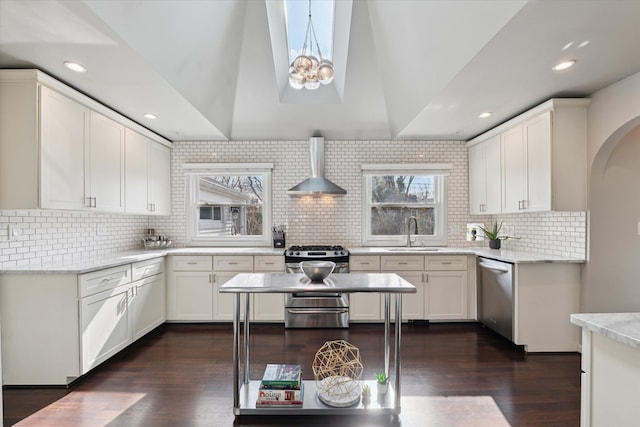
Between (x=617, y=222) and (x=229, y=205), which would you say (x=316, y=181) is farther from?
(x=617, y=222)

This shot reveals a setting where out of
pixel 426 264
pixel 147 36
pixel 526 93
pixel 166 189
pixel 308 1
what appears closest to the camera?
pixel 147 36

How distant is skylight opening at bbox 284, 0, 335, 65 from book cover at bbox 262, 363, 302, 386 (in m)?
3.72

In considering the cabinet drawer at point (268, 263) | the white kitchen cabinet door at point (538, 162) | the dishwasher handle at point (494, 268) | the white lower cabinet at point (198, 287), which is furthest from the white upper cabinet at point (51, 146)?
the white kitchen cabinet door at point (538, 162)

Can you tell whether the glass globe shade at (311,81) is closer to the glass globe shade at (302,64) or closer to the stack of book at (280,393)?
the glass globe shade at (302,64)

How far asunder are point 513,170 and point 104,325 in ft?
15.4

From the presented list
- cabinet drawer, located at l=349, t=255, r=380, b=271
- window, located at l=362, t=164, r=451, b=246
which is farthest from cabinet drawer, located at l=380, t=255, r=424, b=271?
window, located at l=362, t=164, r=451, b=246

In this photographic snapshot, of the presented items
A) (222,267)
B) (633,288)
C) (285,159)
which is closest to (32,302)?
(222,267)

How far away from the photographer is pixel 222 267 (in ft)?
14.4

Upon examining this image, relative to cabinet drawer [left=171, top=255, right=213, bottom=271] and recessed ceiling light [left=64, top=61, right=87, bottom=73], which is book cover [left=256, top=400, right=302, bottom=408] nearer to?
cabinet drawer [left=171, top=255, right=213, bottom=271]

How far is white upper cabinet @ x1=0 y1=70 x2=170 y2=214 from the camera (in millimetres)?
2629

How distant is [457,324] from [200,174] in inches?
171

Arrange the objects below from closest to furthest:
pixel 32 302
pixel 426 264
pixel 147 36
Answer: pixel 147 36, pixel 32 302, pixel 426 264

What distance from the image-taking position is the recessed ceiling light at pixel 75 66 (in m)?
2.51

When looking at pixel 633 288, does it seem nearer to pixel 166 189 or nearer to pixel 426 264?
pixel 426 264
